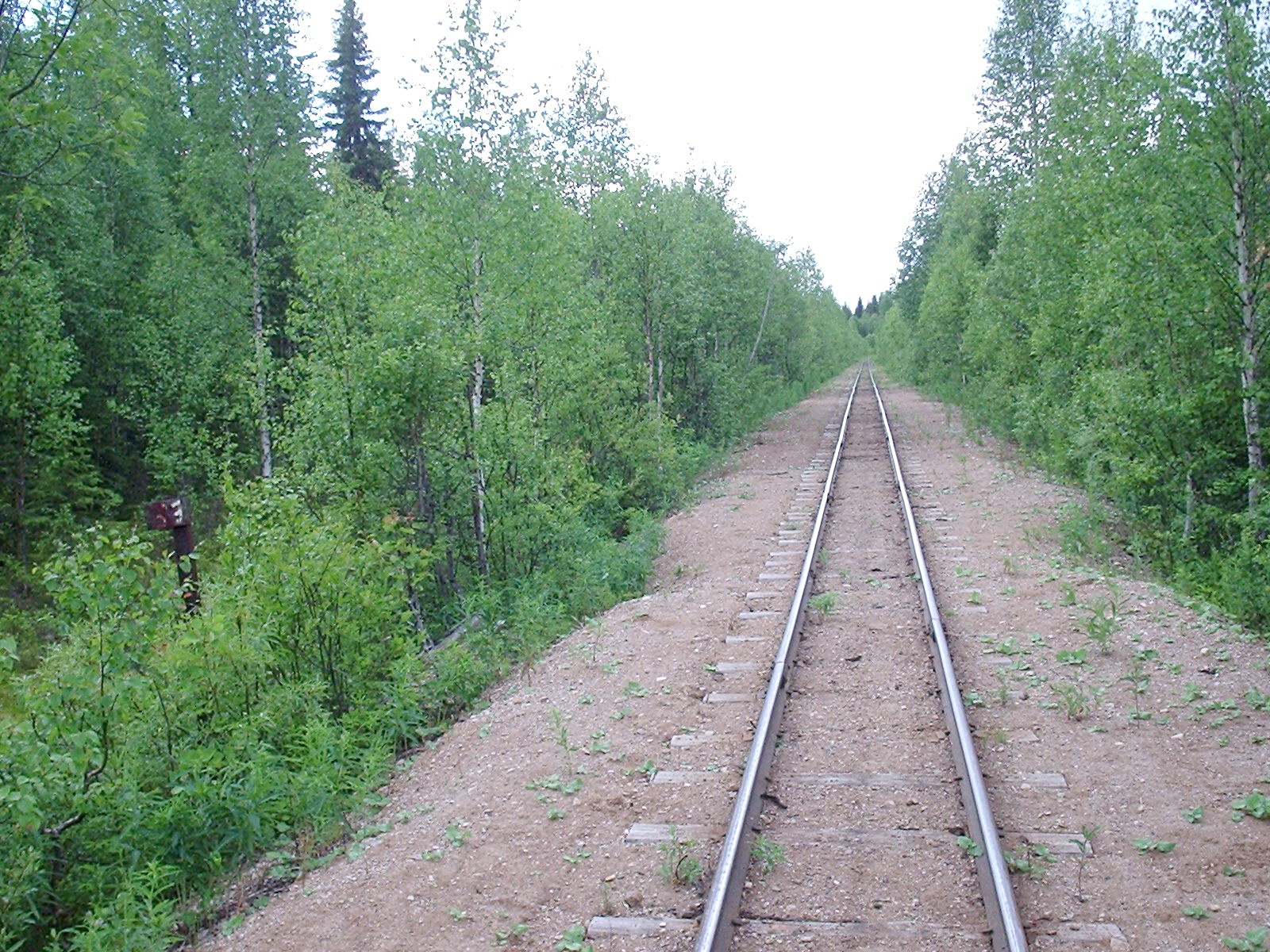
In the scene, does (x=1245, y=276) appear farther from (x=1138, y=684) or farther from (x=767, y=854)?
(x=767, y=854)

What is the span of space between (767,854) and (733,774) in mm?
1080

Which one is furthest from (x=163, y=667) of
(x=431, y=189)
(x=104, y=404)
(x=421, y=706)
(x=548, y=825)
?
(x=104, y=404)

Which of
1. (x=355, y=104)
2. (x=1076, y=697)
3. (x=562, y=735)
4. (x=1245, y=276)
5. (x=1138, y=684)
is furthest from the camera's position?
(x=355, y=104)

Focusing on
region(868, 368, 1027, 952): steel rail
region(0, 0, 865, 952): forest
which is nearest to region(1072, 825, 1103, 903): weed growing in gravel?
region(868, 368, 1027, 952): steel rail

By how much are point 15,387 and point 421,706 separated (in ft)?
38.7

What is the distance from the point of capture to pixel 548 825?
19.1ft

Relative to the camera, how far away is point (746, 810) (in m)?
5.47

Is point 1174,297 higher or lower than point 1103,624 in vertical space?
higher

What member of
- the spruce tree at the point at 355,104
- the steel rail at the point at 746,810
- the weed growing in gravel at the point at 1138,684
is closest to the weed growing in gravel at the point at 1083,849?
the steel rail at the point at 746,810

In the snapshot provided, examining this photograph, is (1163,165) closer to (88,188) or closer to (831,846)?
(831,846)

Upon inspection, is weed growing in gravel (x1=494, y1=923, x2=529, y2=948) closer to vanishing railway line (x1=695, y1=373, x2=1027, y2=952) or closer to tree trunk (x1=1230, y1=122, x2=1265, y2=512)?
vanishing railway line (x1=695, y1=373, x2=1027, y2=952)

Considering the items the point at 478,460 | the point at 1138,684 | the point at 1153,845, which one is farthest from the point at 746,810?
the point at 478,460

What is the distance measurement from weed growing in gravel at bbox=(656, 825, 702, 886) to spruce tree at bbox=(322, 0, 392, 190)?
30.6 meters

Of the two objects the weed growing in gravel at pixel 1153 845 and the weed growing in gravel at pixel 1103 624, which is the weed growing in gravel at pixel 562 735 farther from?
the weed growing in gravel at pixel 1103 624
